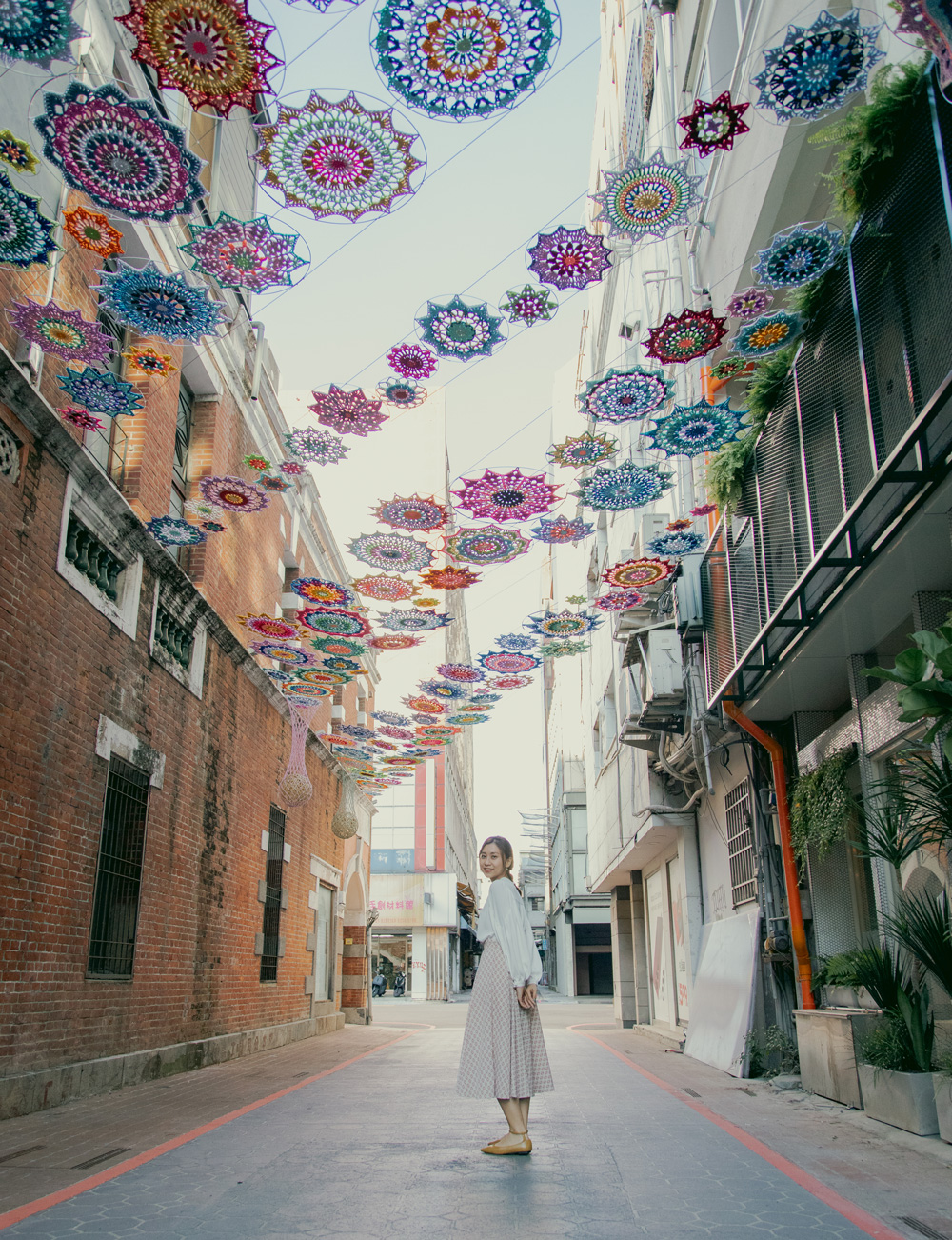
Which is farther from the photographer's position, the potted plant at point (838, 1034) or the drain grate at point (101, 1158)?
the potted plant at point (838, 1034)

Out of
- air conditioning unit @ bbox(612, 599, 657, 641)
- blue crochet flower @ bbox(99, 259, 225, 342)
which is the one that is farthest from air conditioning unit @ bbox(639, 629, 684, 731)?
blue crochet flower @ bbox(99, 259, 225, 342)

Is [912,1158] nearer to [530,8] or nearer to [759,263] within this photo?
[759,263]

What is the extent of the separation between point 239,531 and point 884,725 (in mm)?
9916

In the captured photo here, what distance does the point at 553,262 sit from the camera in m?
7.12

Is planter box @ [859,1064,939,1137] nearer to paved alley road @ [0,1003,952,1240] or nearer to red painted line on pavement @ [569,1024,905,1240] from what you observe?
paved alley road @ [0,1003,952,1240]

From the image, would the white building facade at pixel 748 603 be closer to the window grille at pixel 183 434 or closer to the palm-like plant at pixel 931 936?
the palm-like plant at pixel 931 936

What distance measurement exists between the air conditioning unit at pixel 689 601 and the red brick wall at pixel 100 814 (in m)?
5.97

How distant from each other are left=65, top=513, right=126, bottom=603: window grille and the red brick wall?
35cm

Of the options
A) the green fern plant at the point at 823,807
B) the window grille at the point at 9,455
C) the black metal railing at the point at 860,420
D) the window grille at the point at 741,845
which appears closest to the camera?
the black metal railing at the point at 860,420

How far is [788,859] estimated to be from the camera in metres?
10.2

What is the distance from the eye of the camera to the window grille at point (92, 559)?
8750 mm

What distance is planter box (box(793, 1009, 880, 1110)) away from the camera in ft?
24.5

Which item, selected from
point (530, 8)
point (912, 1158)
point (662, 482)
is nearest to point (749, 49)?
point (662, 482)

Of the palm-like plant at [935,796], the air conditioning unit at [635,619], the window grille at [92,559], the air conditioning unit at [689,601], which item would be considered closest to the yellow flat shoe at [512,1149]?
the palm-like plant at [935,796]
